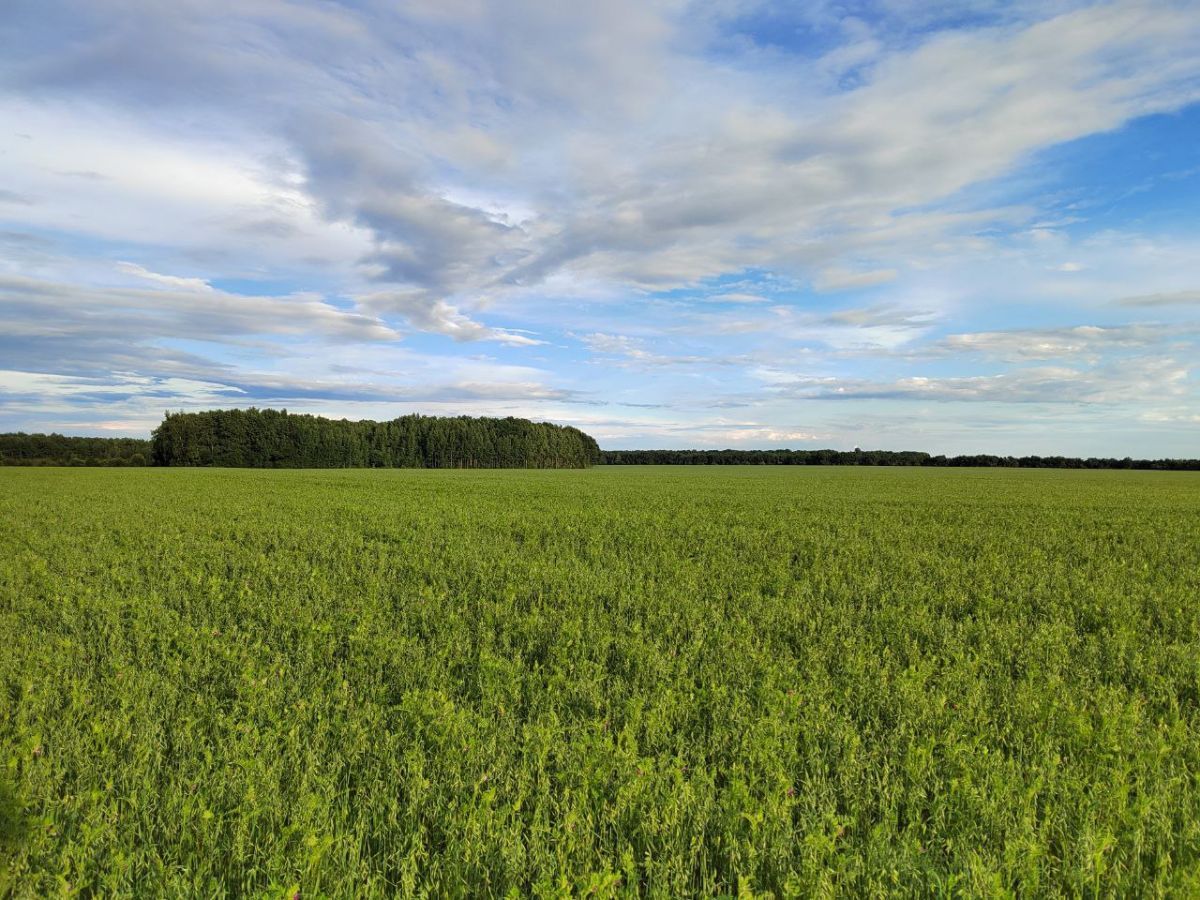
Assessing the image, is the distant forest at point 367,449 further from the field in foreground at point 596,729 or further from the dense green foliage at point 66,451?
the field in foreground at point 596,729

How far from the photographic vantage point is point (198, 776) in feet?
15.5

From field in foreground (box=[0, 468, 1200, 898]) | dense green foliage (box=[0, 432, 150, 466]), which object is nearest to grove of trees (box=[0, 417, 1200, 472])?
dense green foliage (box=[0, 432, 150, 466])

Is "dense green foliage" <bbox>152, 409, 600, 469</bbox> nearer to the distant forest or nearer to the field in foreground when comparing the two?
the distant forest

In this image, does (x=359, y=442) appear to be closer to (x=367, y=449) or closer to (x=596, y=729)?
(x=367, y=449)

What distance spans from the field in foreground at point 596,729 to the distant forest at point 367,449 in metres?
109

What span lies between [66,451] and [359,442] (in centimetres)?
4861

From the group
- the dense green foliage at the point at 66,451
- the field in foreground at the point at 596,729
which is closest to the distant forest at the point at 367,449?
the dense green foliage at the point at 66,451

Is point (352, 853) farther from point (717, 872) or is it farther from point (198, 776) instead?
point (717, 872)

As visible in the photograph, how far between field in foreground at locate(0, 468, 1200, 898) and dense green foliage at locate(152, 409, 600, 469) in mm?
108715

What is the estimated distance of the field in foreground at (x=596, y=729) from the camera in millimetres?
3879

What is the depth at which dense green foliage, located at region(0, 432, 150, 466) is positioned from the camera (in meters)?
110

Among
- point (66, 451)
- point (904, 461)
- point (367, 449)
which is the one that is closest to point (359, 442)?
point (367, 449)

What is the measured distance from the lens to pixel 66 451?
115m

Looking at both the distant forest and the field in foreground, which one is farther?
the distant forest
